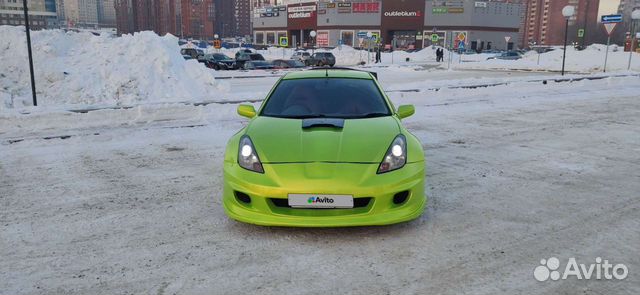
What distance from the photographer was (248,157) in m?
4.33

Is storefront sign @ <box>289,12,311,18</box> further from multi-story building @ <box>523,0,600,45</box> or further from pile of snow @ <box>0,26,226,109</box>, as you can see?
multi-story building @ <box>523,0,600,45</box>

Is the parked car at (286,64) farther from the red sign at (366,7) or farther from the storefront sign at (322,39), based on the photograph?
the storefront sign at (322,39)

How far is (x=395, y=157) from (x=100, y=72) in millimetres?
12857

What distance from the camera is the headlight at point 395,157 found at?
4.18 m

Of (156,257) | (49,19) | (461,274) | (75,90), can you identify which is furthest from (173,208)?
(49,19)

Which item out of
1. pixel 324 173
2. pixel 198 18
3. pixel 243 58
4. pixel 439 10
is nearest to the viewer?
pixel 324 173

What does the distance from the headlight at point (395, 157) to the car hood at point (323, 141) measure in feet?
0.16

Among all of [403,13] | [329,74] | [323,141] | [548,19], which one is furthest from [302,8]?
[548,19]

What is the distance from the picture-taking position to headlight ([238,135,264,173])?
13.8ft

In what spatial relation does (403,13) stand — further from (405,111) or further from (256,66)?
(405,111)

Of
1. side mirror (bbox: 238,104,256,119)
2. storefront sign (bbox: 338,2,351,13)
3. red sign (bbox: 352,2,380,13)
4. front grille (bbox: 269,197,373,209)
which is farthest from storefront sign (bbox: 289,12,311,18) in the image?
front grille (bbox: 269,197,373,209)

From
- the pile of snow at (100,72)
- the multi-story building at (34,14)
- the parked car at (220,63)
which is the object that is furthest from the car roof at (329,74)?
the multi-story building at (34,14)

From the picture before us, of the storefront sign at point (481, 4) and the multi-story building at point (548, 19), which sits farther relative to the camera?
the multi-story building at point (548, 19)

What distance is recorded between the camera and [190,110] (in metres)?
11.3
